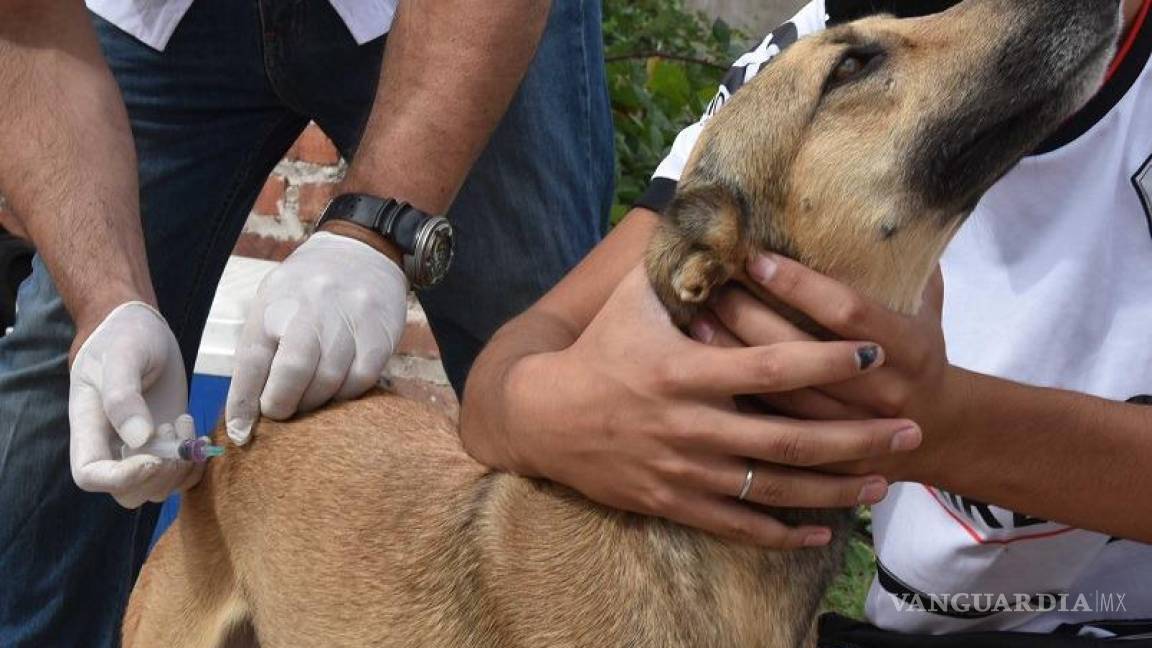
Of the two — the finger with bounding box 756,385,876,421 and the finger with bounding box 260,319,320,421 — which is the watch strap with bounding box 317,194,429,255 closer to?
the finger with bounding box 260,319,320,421

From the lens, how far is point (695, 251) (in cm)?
157

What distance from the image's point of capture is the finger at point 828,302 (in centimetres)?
147

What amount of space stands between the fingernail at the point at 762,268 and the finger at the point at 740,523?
0.26 meters

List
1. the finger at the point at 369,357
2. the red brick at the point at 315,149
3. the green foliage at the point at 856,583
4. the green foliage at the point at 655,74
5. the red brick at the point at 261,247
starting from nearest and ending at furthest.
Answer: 1. the finger at the point at 369,357
2. the green foliage at the point at 856,583
3. the red brick at the point at 315,149
4. the red brick at the point at 261,247
5. the green foliage at the point at 655,74

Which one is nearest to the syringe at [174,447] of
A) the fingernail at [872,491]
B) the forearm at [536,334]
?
the forearm at [536,334]

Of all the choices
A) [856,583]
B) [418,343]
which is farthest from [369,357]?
[418,343]

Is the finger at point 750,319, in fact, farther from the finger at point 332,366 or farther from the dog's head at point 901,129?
the finger at point 332,366

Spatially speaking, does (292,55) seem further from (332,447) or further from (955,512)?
(955,512)

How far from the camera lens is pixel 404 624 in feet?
6.12

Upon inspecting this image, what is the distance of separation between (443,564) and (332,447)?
0.29 m

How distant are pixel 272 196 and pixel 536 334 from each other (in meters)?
1.86

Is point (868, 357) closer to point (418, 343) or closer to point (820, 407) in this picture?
point (820, 407)

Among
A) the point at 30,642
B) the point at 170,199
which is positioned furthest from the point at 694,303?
the point at 30,642

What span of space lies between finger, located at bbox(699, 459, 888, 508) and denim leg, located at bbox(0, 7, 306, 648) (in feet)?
4.29
